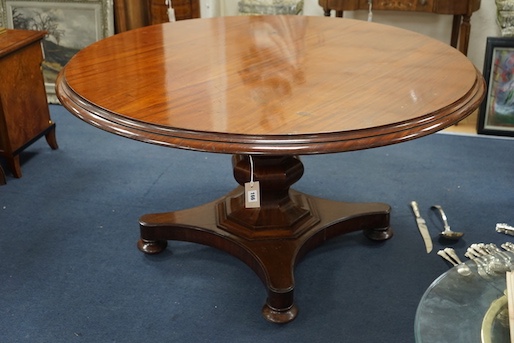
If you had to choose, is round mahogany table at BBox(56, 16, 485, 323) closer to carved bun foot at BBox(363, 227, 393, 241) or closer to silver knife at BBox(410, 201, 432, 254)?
carved bun foot at BBox(363, 227, 393, 241)

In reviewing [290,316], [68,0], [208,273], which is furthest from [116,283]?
[68,0]

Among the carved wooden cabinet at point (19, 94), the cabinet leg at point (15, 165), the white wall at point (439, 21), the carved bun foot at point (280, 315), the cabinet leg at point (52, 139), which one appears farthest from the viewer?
the white wall at point (439, 21)

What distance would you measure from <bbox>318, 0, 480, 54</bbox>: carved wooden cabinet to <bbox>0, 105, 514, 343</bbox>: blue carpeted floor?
609 mm

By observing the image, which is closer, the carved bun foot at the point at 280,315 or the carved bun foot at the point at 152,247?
the carved bun foot at the point at 280,315

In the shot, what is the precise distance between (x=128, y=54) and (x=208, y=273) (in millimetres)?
830

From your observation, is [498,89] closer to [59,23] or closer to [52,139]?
[52,139]

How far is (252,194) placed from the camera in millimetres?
2199

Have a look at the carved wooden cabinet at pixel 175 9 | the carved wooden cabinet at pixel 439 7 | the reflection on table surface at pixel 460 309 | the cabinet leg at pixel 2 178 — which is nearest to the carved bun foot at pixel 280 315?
the reflection on table surface at pixel 460 309

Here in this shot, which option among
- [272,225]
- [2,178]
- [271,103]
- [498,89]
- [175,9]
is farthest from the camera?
[175,9]

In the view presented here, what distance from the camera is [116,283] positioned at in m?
2.35

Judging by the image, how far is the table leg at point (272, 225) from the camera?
87.4 inches

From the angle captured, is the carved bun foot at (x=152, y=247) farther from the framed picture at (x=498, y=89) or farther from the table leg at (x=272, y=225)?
the framed picture at (x=498, y=89)

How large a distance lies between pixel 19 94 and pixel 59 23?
3.89ft

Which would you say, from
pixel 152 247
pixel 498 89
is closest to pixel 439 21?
pixel 498 89
